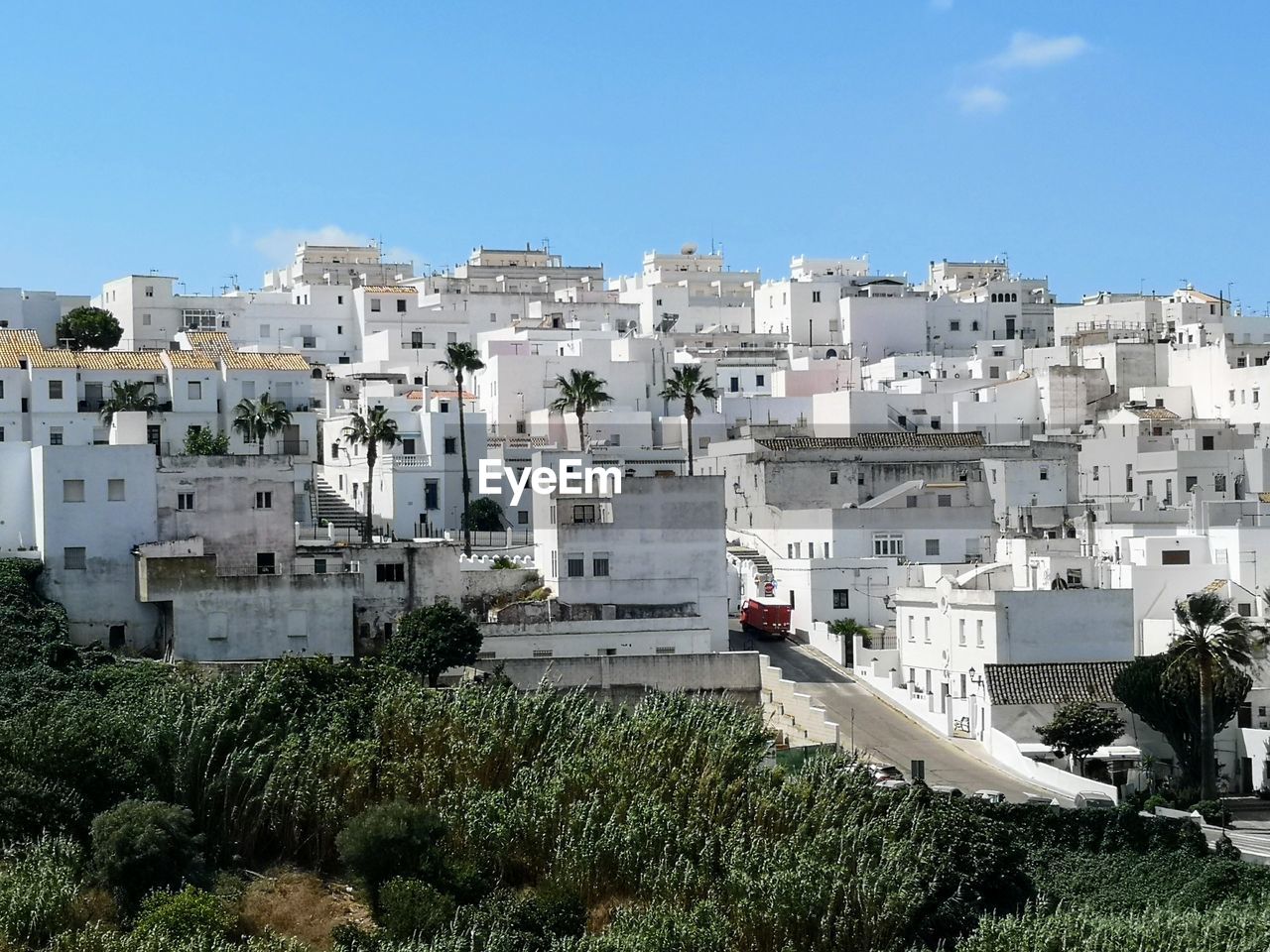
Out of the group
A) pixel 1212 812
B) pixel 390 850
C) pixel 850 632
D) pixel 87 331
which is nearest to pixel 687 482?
pixel 850 632

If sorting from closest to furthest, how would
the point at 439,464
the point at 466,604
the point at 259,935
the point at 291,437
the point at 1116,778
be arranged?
the point at 259,935
the point at 1116,778
the point at 466,604
the point at 439,464
the point at 291,437

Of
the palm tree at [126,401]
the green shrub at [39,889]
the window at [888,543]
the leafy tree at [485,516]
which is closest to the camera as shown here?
the green shrub at [39,889]

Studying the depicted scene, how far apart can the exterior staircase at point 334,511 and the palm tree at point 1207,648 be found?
22.4 meters

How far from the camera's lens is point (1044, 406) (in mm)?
78688

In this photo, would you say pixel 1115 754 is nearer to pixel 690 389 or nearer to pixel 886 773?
pixel 886 773

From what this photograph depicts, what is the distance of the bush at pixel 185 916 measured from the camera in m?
29.0

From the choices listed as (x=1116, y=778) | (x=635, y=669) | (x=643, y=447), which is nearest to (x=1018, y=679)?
(x=1116, y=778)

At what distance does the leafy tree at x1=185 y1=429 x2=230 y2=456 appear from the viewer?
62781 millimetres

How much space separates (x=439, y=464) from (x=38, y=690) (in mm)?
24499

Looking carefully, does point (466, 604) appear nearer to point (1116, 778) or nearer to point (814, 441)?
point (1116, 778)

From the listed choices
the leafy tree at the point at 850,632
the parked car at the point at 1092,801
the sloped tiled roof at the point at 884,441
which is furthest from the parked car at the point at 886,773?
the sloped tiled roof at the point at 884,441

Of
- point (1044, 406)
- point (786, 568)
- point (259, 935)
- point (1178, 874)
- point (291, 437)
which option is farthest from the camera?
point (1044, 406)

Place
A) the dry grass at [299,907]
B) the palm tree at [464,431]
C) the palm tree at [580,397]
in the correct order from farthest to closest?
the palm tree at [580,397]
the palm tree at [464,431]
the dry grass at [299,907]

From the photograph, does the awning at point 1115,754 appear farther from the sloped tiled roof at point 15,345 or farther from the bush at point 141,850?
the sloped tiled roof at point 15,345
